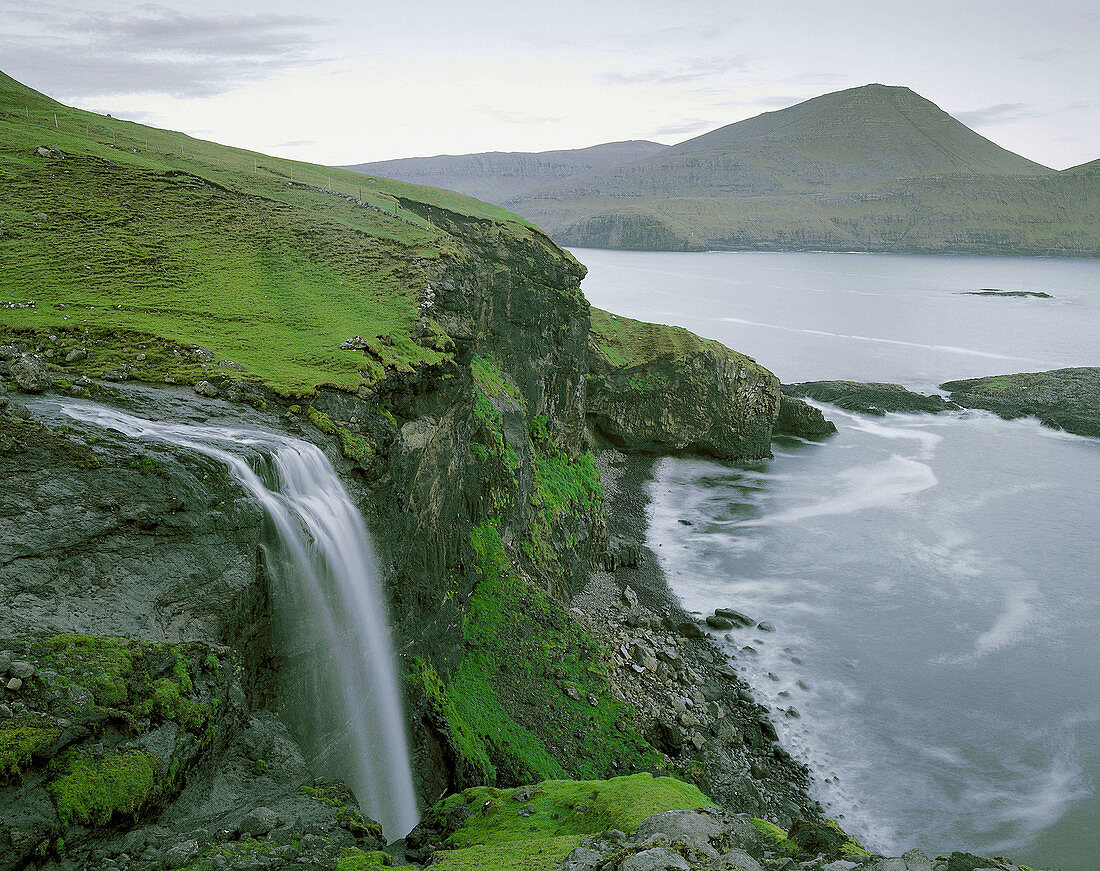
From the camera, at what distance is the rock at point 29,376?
1227cm

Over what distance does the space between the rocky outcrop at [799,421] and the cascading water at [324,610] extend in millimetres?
41425

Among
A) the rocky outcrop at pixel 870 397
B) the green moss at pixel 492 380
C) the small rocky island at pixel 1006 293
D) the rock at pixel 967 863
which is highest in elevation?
the small rocky island at pixel 1006 293

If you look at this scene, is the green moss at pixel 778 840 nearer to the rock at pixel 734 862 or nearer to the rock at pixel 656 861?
the rock at pixel 734 862

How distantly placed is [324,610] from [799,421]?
145ft

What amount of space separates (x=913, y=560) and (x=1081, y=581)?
6.93 meters

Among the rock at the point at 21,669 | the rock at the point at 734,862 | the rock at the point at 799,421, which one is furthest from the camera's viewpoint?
the rock at the point at 799,421

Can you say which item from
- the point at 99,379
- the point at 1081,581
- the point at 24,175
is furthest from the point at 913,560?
the point at 24,175

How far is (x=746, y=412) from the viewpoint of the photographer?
4609 cm

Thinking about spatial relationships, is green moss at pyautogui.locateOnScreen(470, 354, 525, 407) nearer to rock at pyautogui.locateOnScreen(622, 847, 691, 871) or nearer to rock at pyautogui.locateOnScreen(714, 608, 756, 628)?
rock at pyautogui.locateOnScreen(714, 608, 756, 628)

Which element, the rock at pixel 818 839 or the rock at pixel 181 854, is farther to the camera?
the rock at pixel 818 839

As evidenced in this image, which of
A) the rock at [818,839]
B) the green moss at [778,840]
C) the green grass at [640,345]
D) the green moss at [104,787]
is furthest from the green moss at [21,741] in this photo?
the green grass at [640,345]

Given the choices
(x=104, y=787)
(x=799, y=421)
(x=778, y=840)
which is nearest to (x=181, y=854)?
(x=104, y=787)

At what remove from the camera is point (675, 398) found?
4484 cm

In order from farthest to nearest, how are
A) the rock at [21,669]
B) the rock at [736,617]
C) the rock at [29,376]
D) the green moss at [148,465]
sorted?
the rock at [736,617], the rock at [29,376], the green moss at [148,465], the rock at [21,669]
